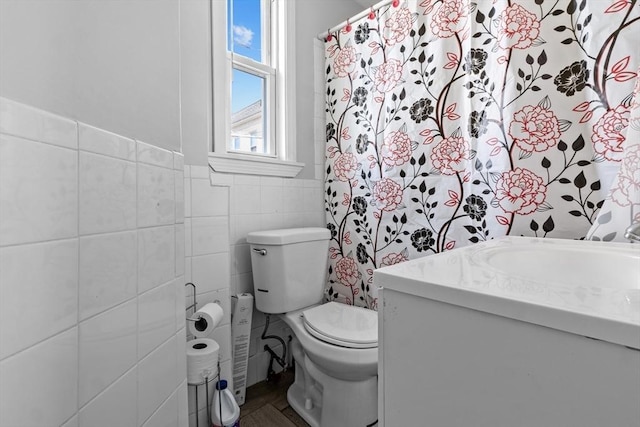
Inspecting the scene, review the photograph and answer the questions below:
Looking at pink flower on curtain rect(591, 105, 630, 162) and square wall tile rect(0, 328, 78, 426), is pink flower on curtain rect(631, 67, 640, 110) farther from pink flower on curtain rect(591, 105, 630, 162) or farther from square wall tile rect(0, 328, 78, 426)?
square wall tile rect(0, 328, 78, 426)

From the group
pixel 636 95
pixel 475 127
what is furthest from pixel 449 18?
pixel 636 95

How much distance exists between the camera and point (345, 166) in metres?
1.78

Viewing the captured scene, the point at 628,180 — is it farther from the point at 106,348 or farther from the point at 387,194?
the point at 106,348

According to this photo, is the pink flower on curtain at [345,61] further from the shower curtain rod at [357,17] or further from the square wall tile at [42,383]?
the square wall tile at [42,383]

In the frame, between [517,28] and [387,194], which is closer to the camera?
[517,28]

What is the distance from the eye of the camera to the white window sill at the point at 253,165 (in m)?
1.43

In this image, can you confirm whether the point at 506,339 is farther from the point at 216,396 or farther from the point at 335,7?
the point at 335,7

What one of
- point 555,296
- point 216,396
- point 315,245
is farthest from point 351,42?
point 216,396

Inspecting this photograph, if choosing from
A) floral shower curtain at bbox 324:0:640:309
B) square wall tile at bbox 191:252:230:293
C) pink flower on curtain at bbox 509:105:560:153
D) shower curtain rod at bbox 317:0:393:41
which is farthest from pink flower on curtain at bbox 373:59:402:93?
square wall tile at bbox 191:252:230:293

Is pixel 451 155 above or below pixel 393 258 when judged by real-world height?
above

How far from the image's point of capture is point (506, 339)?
1.39 ft

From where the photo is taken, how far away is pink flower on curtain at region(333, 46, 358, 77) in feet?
5.69

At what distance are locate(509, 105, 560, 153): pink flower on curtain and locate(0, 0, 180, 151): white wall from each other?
119cm

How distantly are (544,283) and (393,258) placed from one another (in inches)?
42.3
